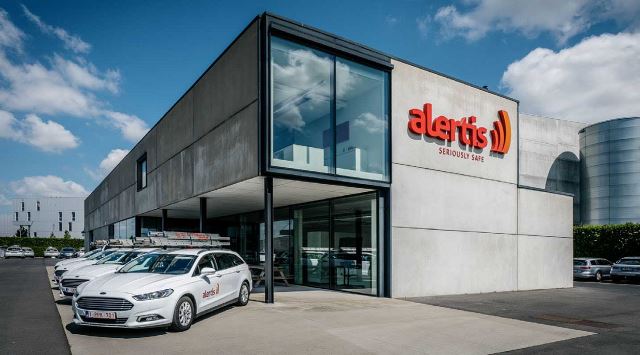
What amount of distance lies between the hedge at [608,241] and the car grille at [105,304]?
32.9 metres

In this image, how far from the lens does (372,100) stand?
15492 millimetres

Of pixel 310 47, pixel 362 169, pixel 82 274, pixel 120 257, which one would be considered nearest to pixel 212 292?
pixel 82 274

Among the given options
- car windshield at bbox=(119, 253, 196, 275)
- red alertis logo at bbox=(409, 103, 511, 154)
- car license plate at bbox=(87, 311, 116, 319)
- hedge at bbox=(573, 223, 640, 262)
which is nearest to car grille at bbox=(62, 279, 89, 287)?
car windshield at bbox=(119, 253, 196, 275)

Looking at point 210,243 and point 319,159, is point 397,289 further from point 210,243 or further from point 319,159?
point 210,243

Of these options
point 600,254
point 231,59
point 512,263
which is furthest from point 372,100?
point 600,254

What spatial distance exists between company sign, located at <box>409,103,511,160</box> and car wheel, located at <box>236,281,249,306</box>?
7563 millimetres

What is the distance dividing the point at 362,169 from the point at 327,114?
2054 mm

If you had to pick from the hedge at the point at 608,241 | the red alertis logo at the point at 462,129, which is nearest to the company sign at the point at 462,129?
the red alertis logo at the point at 462,129

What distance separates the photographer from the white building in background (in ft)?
344

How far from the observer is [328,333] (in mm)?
9359

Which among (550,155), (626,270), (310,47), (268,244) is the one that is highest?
(310,47)

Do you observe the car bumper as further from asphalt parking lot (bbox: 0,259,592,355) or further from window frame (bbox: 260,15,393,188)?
window frame (bbox: 260,15,393,188)

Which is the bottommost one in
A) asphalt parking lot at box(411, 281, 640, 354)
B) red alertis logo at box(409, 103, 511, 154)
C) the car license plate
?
asphalt parking lot at box(411, 281, 640, 354)

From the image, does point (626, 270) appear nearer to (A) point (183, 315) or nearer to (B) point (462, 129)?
(B) point (462, 129)
